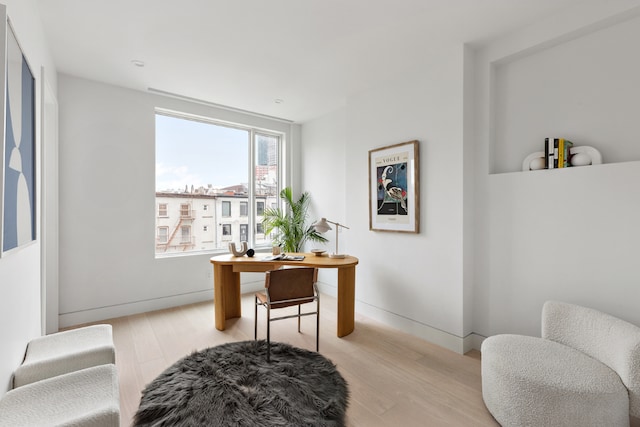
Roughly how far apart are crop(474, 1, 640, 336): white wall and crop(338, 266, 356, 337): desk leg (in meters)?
1.22

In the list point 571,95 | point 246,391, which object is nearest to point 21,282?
point 246,391

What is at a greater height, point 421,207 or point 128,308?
point 421,207

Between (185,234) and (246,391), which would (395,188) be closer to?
(246,391)

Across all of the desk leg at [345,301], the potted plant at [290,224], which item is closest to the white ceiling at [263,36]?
the potted plant at [290,224]

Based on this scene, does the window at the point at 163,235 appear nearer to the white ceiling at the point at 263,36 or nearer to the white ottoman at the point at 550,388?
the white ceiling at the point at 263,36

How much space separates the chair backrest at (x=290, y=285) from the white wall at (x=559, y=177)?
1.61m

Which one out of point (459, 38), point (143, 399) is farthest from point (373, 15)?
point (143, 399)

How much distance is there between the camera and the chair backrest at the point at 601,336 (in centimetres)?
160

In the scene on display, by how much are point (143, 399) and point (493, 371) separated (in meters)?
2.31

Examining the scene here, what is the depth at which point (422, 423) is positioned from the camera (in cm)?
186

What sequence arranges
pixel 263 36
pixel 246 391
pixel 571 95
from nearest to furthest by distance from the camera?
pixel 246 391 → pixel 571 95 → pixel 263 36

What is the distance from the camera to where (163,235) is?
405cm

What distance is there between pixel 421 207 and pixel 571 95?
149 cm

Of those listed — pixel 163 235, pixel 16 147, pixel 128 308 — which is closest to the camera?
pixel 16 147
